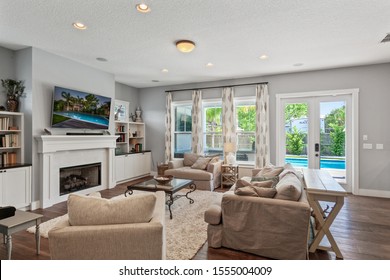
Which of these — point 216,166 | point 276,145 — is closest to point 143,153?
point 216,166

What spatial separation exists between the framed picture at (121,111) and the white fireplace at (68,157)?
1.20m

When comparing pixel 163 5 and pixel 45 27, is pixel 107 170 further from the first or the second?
pixel 163 5

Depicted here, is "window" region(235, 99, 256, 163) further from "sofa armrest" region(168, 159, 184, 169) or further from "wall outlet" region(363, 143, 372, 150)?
"wall outlet" region(363, 143, 372, 150)

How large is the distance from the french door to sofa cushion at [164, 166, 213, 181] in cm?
194

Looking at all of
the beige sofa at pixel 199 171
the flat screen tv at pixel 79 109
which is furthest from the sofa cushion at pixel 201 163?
the flat screen tv at pixel 79 109

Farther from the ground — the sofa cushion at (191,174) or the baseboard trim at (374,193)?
the sofa cushion at (191,174)

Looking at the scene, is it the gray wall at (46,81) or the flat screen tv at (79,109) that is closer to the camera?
the gray wall at (46,81)

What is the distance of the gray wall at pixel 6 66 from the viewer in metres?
3.84

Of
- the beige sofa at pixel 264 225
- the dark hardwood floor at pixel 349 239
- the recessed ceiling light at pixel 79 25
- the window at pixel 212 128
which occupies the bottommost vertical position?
the dark hardwood floor at pixel 349 239

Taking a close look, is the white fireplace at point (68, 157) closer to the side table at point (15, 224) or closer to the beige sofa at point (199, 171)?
the beige sofa at point (199, 171)

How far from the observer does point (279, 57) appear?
4254mm

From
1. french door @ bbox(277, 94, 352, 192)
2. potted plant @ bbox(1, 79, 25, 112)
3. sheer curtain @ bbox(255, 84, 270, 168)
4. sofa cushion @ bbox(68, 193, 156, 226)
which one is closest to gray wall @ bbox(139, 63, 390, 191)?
french door @ bbox(277, 94, 352, 192)

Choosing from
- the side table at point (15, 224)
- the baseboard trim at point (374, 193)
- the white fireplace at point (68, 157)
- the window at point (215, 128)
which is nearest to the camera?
the side table at point (15, 224)

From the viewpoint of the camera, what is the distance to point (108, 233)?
57.6 inches
